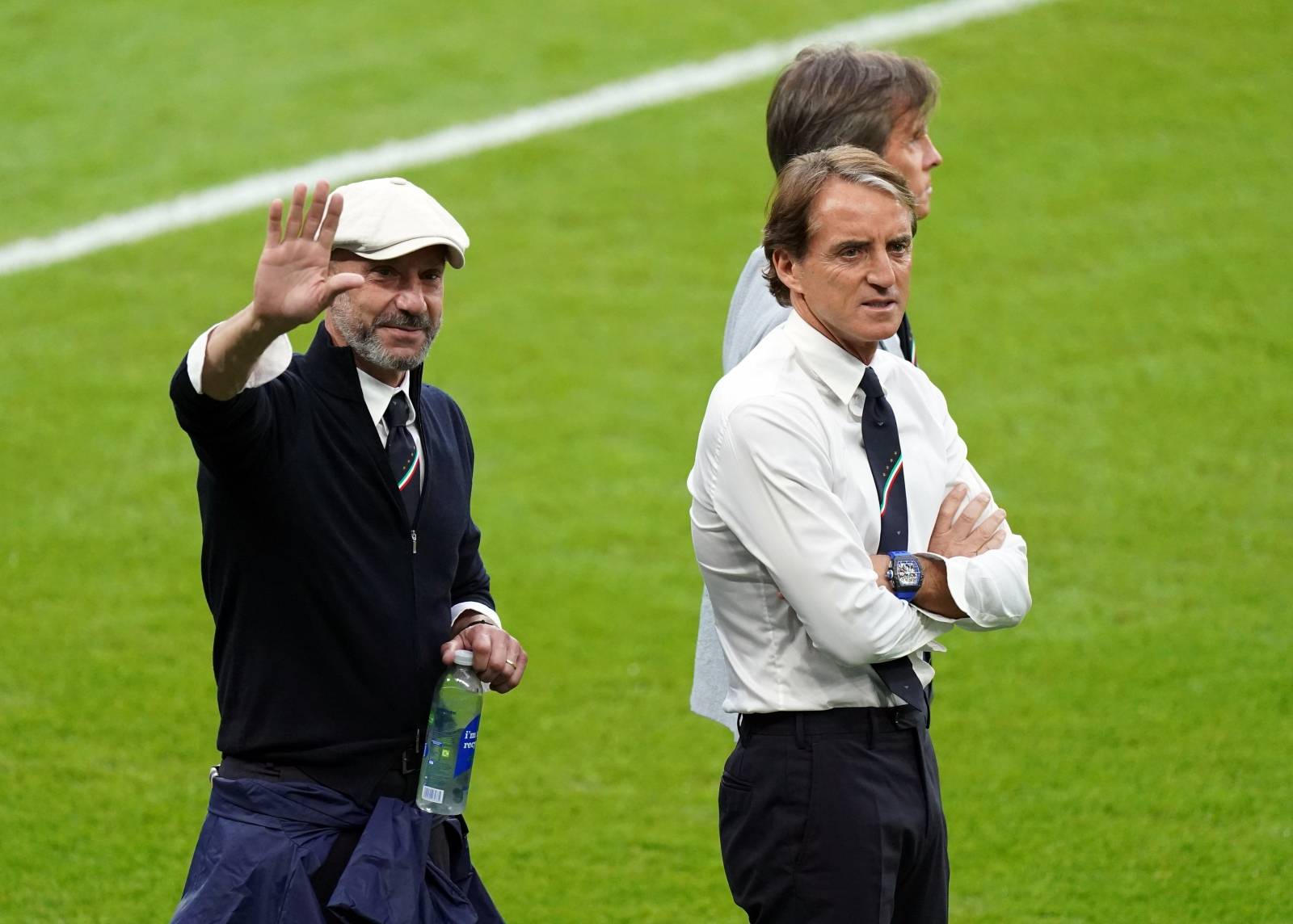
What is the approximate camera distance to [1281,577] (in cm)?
787

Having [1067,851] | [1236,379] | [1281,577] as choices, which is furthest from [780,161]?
[1236,379]

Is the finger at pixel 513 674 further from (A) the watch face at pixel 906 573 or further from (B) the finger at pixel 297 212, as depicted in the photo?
(B) the finger at pixel 297 212

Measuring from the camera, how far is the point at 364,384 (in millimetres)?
3484

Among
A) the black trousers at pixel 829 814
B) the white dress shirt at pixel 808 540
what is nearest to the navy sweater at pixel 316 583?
the white dress shirt at pixel 808 540

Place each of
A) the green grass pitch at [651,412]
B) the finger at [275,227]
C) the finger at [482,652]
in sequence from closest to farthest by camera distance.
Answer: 1. the finger at [275,227]
2. the finger at [482,652]
3. the green grass pitch at [651,412]

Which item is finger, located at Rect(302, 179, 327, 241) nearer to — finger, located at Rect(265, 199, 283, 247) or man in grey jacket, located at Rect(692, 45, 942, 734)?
finger, located at Rect(265, 199, 283, 247)

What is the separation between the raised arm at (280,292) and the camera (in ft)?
9.82

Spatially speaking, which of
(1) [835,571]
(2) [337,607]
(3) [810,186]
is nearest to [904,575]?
(1) [835,571]

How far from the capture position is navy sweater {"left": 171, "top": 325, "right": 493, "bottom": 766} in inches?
131

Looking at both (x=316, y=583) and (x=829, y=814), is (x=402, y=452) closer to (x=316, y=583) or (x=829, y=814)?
(x=316, y=583)

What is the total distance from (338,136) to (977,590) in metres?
9.93

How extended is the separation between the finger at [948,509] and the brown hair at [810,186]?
0.54 m

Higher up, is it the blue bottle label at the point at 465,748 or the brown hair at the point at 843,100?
the brown hair at the point at 843,100

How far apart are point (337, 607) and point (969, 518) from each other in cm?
129
